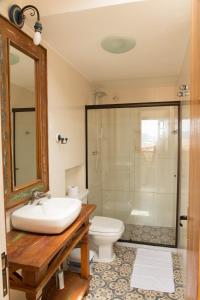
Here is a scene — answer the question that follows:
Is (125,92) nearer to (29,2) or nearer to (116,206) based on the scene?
(116,206)

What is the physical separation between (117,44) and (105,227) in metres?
1.99

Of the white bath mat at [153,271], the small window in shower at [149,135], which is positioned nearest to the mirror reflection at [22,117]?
the white bath mat at [153,271]

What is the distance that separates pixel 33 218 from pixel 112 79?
8.08 ft

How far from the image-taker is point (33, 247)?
4.15 feet

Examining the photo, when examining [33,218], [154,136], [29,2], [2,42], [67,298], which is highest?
[29,2]

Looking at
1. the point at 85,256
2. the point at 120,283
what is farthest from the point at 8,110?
the point at 120,283

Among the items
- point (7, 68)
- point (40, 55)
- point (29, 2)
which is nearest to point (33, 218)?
point (7, 68)

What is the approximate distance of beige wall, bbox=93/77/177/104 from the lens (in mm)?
3137

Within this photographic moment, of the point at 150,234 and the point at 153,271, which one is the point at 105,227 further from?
the point at 150,234

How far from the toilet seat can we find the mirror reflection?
3.52 feet

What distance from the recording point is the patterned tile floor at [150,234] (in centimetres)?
Answer: 288

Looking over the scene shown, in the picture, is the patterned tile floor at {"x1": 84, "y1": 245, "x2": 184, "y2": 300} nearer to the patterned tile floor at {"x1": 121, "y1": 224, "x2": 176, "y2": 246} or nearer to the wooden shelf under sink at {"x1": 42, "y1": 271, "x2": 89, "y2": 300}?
the wooden shelf under sink at {"x1": 42, "y1": 271, "x2": 89, "y2": 300}

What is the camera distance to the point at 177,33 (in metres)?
1.80

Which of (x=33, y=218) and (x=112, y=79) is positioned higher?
(x=112, y=79)
